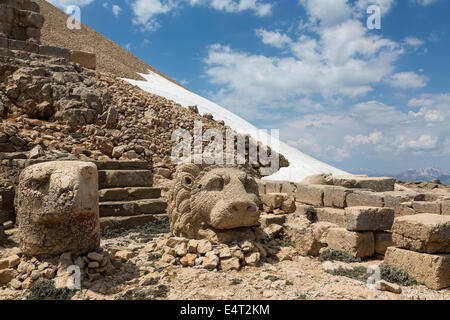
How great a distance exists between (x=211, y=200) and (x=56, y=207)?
2.21 metres

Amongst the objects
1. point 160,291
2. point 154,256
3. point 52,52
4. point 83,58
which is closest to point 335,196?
point 154,256

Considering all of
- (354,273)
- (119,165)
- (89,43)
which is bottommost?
(354,273)

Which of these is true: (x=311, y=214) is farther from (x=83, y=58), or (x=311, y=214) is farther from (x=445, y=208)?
(x=83, y=58)

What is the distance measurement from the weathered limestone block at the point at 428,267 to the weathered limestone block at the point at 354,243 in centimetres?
86

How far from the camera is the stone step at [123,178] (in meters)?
8.41

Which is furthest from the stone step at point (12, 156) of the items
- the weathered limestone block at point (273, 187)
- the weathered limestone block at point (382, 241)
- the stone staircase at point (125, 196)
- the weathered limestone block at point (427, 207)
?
the weathered limestone block at point (427, 207)

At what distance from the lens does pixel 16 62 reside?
40.5 feet

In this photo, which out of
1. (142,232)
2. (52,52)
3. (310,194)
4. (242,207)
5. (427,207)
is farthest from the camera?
(52,52)

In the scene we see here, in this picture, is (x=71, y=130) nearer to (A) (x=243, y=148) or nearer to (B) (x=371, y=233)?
(A) (x=243, y=148)

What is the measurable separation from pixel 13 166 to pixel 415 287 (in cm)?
871

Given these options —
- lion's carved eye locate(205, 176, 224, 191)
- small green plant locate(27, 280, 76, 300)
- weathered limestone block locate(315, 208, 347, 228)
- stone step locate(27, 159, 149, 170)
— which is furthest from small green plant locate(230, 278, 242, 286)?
stone step locate(27, 159, 149, 170)

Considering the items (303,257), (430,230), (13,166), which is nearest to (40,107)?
(13,166)

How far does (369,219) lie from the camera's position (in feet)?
17.5

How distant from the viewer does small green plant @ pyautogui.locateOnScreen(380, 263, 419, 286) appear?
13.6 feet
